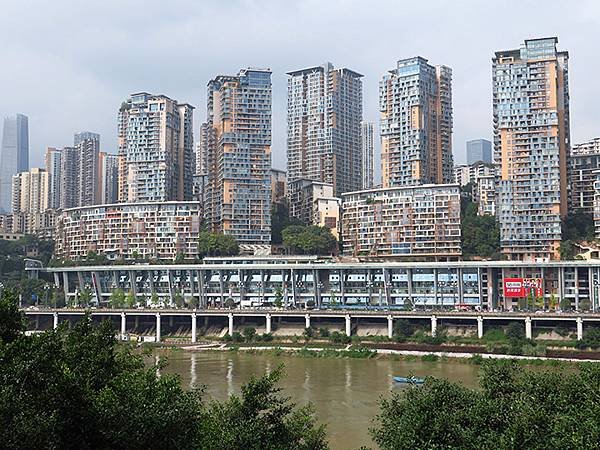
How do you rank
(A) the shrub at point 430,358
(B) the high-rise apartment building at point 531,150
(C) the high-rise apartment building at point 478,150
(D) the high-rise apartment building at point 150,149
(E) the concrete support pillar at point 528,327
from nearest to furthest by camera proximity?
(A) the shrub at point 430,358, (E) the concrete support pillar at point 528,327, (B) the high-rise apartment building at point 531,150, (D) the high-rise apartment building at point 150,149, (C) the high-rise apartment building at point 478,150

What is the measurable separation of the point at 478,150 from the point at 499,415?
547ft

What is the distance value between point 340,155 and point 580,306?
1722 inches

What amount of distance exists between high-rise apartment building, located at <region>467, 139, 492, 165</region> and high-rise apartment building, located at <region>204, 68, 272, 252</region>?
109570 mm

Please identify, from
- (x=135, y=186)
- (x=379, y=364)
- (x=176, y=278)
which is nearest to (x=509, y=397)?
(x=379, y=364)

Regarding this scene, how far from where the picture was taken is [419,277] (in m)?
53.6

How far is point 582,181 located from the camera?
202 ft

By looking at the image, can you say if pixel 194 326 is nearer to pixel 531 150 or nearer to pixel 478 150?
pixel 531 150

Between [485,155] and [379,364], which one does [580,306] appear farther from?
[485,155]

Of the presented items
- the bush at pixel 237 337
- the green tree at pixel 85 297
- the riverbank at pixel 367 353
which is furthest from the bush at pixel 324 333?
the green tree at pixel 85 297

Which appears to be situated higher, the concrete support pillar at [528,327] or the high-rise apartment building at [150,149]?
the high-rise apartment building at [150,149]

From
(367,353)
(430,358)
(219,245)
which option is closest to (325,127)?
(219,245)

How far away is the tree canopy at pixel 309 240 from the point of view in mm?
65062

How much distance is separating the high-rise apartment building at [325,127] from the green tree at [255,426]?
72818mm

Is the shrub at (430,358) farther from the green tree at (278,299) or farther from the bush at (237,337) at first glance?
the green tree at (278,299)
